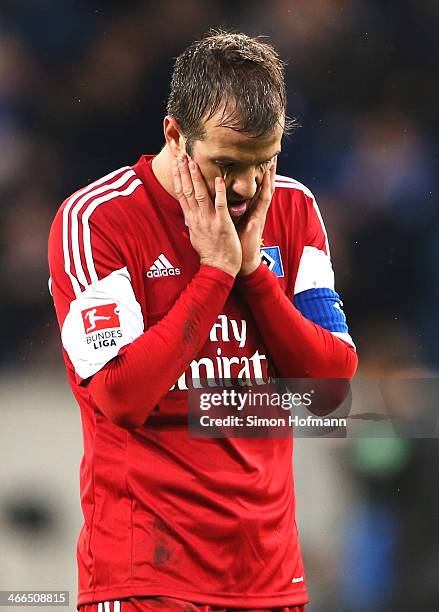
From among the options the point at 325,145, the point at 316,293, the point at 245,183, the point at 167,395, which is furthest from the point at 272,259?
the point at 325,145

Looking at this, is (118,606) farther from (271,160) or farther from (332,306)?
(271,160)

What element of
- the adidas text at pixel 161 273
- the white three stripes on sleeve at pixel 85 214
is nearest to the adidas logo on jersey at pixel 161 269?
the adidas text at pixel 161 273

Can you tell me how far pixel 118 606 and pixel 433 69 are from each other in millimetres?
2846

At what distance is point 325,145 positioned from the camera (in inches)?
158

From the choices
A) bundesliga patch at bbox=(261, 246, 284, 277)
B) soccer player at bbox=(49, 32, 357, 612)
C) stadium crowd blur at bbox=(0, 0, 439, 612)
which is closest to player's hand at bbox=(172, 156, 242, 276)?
soccer player at bbox=(49, 32, 357, 612)

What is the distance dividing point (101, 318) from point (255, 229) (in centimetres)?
33

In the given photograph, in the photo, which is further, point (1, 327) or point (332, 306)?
point (1, 327)

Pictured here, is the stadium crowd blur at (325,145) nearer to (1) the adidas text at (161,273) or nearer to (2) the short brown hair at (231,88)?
(1) the adidas text at (161,273)

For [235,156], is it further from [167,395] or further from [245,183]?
[167,395]

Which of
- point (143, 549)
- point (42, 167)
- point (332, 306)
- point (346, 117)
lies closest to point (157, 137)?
point (42, 167)

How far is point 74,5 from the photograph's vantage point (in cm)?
396

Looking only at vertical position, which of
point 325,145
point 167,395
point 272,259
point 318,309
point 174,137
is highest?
point 325,145

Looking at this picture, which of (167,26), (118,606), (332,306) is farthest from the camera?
(167,26)

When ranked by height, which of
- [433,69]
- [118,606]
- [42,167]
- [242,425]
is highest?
[433,69]
